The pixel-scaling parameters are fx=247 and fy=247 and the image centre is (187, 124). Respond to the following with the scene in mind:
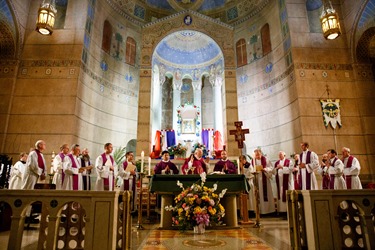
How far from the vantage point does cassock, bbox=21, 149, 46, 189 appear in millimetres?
6125

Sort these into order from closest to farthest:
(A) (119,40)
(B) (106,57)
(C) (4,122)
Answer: (C) (4,122)
(B) (106,57)
(A) (119,40)

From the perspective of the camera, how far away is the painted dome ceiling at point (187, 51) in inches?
538

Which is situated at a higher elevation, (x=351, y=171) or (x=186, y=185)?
(x=351, y=171)

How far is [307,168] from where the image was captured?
7863 mm

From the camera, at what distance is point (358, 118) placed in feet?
33.0

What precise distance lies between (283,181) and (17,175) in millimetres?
8485

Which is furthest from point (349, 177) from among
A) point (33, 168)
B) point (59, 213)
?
point (33, 168)

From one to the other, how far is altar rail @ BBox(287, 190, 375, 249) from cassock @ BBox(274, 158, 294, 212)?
5547 millimetres

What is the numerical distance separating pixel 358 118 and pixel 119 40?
11856mm

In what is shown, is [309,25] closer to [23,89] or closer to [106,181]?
[106,181]

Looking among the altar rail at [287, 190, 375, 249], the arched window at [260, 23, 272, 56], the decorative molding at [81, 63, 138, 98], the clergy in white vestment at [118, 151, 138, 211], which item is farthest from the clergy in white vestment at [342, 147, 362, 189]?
the decorative molding at [81, 63, 138, 98]

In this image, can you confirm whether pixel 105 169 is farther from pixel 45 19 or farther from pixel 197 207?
pixel 45 19

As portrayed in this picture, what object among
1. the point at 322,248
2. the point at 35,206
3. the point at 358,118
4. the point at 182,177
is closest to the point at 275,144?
the point at 358,118

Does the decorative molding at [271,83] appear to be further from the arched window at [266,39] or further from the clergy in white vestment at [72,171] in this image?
the clergy in white vestment at [72,171]
